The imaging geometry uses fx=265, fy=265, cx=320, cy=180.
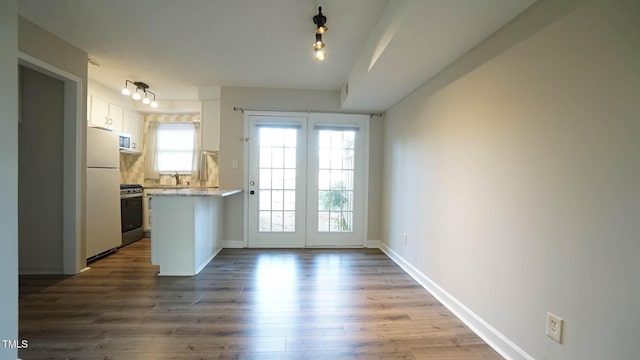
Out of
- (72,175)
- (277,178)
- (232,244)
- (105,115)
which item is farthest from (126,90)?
(232,244)

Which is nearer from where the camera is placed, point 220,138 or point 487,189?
point 487,189

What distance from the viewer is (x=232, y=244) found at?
13.1 feet

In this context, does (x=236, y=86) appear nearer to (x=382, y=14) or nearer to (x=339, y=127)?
(x=339, y=127)

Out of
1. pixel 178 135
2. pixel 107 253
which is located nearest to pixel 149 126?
pixel 178 135

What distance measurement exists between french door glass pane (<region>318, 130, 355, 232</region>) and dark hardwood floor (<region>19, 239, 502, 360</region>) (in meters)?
1.07

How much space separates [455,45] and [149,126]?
16.8 feet

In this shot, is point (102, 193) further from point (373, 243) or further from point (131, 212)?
point (373, 243)

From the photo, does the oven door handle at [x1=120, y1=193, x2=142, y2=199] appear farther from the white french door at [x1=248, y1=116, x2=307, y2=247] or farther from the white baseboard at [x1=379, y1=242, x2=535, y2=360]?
the white baseboard at [x1=379, y1=242, x2=535, y2=360]

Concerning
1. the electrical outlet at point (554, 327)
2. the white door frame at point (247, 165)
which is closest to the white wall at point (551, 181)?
the electrical outlet at point (554, 327)

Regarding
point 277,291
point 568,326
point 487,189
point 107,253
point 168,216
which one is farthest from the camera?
point 107,253

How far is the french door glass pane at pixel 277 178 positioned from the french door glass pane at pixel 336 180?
433 millimetres

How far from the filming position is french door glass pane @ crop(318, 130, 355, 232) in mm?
4086

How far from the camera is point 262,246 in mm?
4027

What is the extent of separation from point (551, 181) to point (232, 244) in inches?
148
